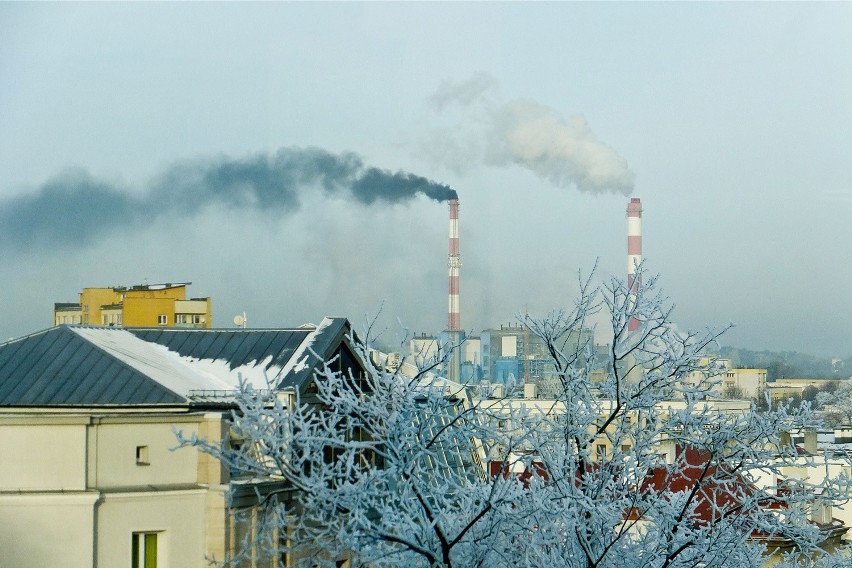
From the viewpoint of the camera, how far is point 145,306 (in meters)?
58.5

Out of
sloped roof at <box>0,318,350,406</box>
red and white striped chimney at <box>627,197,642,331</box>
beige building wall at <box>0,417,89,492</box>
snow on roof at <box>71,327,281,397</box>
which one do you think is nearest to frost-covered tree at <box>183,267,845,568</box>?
beige building wall at <box>0,417,89,492</box>

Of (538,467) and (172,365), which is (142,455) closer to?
(172,365)

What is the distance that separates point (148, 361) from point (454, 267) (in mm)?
77065

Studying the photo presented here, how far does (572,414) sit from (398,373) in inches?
76.3

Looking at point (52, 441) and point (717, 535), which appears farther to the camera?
point (52, 441)

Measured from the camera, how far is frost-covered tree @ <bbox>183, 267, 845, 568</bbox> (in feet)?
28.4

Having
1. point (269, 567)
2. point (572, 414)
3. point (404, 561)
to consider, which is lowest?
point (269, 567)

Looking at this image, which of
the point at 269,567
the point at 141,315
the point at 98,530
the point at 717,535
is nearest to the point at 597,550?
the point at 717,535

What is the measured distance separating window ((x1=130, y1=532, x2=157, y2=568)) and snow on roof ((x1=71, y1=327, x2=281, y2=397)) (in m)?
2.32

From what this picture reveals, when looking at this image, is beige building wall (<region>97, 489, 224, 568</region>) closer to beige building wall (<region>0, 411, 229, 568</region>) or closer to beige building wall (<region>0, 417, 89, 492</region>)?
beige building wall (<region>0, 411, 229, 568</region>)

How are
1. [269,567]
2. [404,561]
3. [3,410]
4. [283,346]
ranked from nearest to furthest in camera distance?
[404,561] < [3,410] < [269,567] < [283,346]

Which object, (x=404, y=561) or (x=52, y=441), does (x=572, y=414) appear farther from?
(x=52, y=441)

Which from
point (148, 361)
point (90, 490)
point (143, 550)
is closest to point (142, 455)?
point (90, 490)

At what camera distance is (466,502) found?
368 inches
